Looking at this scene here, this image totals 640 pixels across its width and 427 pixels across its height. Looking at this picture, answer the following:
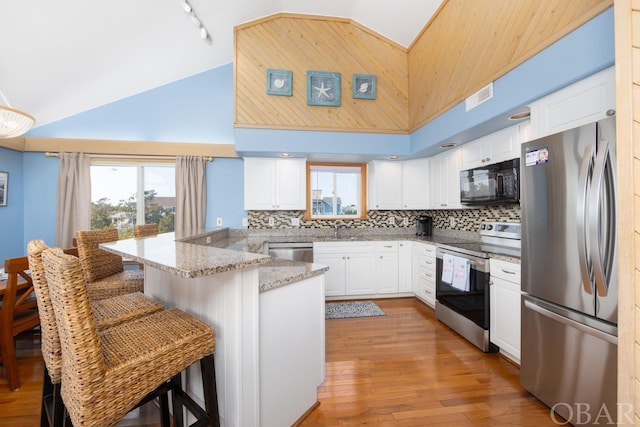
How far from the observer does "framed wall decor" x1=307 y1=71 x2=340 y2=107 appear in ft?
12.0

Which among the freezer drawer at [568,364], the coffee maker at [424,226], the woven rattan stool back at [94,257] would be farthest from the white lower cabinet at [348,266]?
the woven rattan stool back at [94,257]

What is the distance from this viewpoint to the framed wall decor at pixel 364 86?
3.77 metres

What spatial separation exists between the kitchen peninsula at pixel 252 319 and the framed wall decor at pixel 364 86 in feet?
9.67

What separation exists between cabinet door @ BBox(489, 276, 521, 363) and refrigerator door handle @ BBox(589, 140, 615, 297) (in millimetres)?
793

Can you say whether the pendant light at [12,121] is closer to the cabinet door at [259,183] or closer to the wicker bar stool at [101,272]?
the wicker bar stool at [101,272]

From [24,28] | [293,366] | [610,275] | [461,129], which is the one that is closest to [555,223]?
[610,275]

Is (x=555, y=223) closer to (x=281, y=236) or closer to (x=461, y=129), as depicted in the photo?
(x=461, y=129)

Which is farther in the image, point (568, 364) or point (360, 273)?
point (360, 273)

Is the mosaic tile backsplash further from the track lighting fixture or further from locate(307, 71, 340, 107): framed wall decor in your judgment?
the track lighting fixture

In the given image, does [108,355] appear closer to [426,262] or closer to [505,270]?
[505,270]

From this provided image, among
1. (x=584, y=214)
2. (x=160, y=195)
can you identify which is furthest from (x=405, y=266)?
(x=160, y=195)

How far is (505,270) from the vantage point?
7.26 feet

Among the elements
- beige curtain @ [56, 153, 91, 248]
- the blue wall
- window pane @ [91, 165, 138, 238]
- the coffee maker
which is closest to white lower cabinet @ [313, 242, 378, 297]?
the coffee maker

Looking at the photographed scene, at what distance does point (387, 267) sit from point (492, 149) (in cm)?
199
